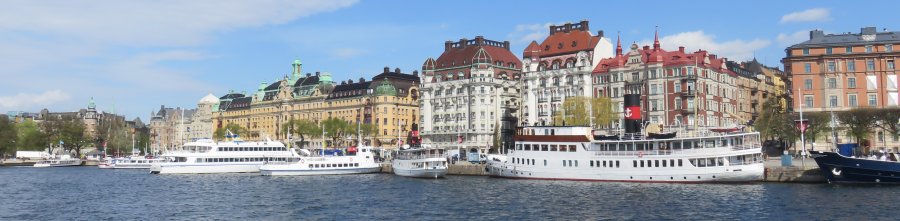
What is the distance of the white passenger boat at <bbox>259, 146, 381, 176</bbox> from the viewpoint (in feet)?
349

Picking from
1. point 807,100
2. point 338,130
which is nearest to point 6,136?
point 338,130

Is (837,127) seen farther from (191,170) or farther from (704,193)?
(191,170)

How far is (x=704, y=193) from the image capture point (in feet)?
215

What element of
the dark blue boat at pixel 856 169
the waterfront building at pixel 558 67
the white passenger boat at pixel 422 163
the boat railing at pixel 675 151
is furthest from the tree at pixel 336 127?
the dark blue boat at pixel 856 169

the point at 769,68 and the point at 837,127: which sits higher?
the point at 769,68

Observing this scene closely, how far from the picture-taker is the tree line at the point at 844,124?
314 feet

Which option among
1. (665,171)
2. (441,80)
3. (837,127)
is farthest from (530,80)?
(665,171)

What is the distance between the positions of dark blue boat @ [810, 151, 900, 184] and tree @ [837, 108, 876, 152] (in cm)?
2821

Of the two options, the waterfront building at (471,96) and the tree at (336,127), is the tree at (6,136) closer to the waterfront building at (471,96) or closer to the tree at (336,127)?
the tree at (336,127)

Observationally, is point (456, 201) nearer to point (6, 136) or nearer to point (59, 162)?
point (59, 162)

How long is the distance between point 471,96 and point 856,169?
90.9 metres

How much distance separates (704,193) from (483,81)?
89.3 m

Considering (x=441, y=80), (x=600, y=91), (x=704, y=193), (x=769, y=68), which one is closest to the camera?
(x=704, y=193)

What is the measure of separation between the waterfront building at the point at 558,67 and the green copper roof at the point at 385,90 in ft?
137
